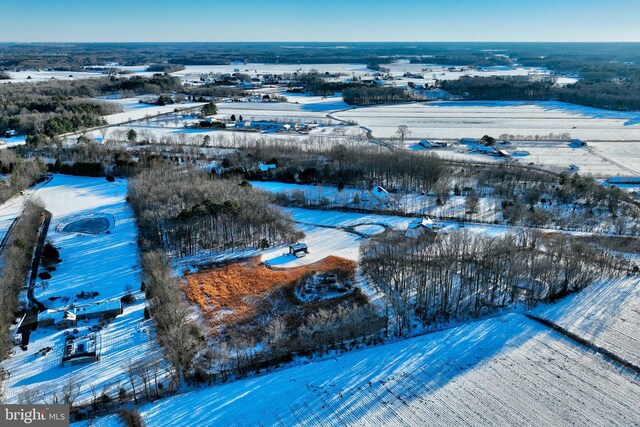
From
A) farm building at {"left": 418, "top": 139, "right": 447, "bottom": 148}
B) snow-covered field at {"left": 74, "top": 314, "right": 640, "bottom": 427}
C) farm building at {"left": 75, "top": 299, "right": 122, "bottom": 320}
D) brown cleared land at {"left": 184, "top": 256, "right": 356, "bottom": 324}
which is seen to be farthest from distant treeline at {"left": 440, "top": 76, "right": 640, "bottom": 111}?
farm building at {"left": 75, "top": 299, "right": 122, "bottom": 320}

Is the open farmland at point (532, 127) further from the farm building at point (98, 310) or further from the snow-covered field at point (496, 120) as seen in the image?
the farm building at point (98, 310)

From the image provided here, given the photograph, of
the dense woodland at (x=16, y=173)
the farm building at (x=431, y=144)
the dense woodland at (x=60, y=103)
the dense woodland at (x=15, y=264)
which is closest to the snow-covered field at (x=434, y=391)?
the dense woodland at (x=15, y=264)

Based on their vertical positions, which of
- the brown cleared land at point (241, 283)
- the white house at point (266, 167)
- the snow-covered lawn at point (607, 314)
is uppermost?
the white house at point (266, 167)

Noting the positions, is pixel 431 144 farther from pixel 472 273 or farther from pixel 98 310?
pixel 98 310

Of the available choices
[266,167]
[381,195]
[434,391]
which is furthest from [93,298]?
[266,167]

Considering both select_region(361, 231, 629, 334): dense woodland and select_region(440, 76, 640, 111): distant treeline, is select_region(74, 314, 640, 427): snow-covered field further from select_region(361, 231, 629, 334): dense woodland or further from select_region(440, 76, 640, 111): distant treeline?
select_region(440, 76, 640, 111): distant treeline
